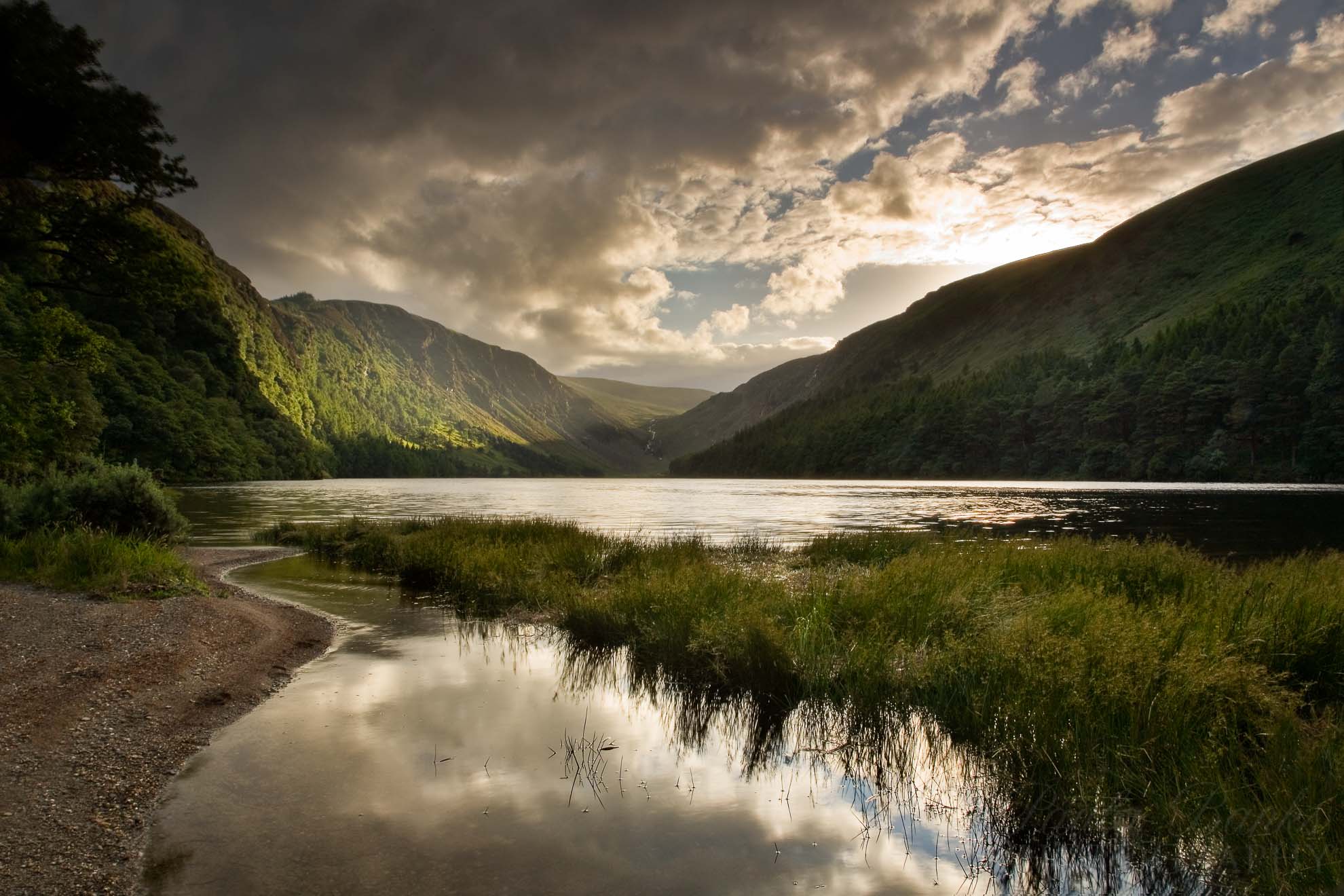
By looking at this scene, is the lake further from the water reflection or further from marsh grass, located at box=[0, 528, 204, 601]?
marsh grass, located at box=[0, 528, 204, 601]

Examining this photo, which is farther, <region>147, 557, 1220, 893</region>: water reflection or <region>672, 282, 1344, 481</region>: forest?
<region>672, 282, 1344, 481</region>: forest

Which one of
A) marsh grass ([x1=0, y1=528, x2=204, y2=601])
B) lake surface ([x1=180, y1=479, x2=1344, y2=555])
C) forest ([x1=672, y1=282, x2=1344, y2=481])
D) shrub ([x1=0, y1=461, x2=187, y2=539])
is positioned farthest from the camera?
forest ([x1=672, y1=282, x2=1344, y2=481])

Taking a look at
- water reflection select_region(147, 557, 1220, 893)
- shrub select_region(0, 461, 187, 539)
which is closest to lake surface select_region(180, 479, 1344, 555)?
shrub select_region(0, 461, 187, 539)

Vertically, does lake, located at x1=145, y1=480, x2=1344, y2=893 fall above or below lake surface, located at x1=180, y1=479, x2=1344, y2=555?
above

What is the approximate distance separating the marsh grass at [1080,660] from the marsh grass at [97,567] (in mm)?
6660

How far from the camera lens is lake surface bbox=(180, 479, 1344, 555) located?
34.0 meters

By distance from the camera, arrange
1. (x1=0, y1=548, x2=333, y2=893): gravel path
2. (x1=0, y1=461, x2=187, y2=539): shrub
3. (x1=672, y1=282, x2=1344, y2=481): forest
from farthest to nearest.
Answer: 1. (x1=672, y1=282, x2=1344, y2=481): forest
2. (x1=0, y1=461, x2=187, y2=539): shrub
3. (x1=0, y1=548, x2=333, y2=893): gravel path

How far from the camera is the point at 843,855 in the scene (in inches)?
228

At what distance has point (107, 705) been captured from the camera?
8422 millimetres

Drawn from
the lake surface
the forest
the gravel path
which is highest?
the forest

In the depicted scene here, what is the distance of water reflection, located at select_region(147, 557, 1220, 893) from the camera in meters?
5.36

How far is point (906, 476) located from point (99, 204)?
17396 cm

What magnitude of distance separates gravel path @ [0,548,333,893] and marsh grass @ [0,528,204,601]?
661 millimetres

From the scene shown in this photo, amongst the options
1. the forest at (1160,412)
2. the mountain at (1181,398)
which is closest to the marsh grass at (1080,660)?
the forest at (1160,412)
